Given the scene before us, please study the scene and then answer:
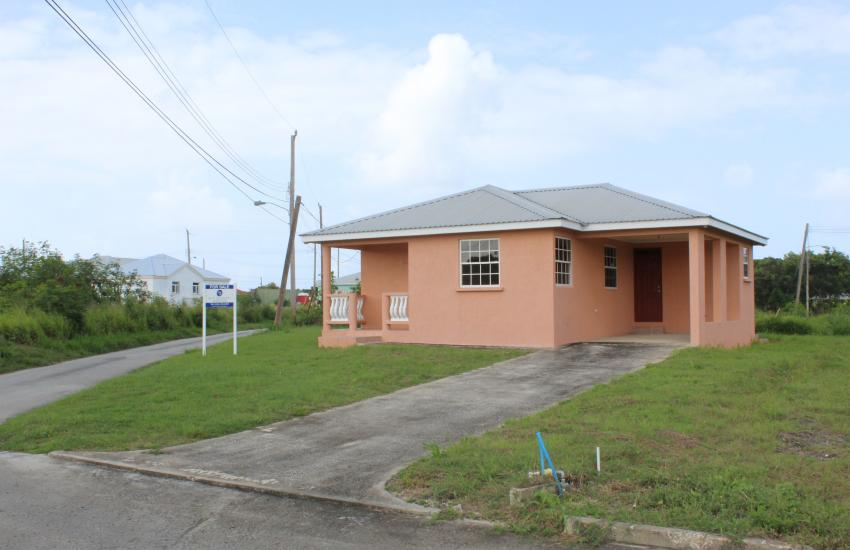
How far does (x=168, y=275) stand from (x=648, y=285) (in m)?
55.2

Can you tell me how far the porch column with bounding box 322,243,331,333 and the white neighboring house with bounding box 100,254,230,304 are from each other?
4900cm

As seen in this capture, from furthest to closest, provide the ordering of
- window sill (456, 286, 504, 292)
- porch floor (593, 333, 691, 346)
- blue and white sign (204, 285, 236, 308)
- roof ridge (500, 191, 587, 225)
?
blue and white sign (204, 285, 236, 308)
window sill (456, 286, 504, 292)
porch floor (593, 333, 691, 346)
roof ridge (500, 191, 587, 225)

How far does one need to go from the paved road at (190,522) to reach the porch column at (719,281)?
1430 cm

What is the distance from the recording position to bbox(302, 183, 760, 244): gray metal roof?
1772 cm

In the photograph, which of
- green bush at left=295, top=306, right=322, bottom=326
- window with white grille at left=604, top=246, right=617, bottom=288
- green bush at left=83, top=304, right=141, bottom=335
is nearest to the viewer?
window with white grille at left=604, top=246, right=617, bottom=288

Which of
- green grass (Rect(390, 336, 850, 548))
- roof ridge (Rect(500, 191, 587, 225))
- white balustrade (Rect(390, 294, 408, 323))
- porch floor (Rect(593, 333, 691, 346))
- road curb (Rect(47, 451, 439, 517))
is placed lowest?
road curb (Rect(47, 451, 439, 517))

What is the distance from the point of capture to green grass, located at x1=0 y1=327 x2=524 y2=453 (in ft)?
31.8

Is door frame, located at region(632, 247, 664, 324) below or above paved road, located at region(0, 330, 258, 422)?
above

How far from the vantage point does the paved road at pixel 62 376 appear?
14.1 meters

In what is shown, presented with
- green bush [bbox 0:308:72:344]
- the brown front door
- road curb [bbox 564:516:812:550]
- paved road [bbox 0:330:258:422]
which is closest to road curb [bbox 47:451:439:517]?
road curb [bbox 564:516:812:550]

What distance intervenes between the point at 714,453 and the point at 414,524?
304 cm

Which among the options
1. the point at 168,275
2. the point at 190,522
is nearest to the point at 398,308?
the point at 190,522

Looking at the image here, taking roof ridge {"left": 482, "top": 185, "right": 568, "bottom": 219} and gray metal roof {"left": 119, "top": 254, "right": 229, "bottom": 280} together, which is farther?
gray metal roof {"left": 119, "top": 254, "right": 229, "bottom": 280}

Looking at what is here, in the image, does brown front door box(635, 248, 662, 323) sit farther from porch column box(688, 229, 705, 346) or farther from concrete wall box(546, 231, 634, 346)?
porch column box(688, 229, 705, 346)
